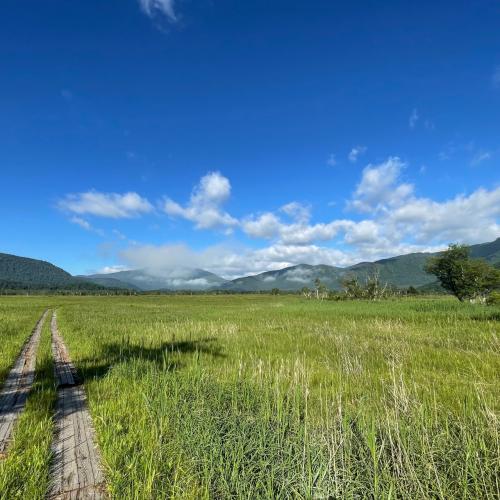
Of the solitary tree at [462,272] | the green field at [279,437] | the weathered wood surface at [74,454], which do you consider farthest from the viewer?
the solitary tree at [462,272]

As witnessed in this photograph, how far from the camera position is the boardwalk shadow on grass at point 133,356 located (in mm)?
9164

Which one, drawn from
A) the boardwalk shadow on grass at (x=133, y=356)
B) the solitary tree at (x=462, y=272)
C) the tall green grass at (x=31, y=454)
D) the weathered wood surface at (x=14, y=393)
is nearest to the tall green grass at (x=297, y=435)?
the boardwalk shadow on grass at (x=133, y=356)

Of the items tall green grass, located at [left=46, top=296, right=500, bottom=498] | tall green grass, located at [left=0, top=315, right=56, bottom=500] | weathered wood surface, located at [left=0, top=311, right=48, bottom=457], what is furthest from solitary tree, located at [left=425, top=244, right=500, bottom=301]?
tall green grass, located at [left=0, top=315, right=56, bottom=500]

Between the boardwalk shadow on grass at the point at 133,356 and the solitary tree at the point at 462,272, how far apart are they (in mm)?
77716

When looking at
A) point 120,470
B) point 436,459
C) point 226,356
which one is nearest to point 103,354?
point 226,356

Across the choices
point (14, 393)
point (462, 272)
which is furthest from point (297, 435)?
point (462, 272)

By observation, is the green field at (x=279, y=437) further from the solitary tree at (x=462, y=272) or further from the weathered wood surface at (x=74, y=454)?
the solitary tree at (x=462, y=272)

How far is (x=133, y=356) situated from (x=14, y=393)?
3.73m

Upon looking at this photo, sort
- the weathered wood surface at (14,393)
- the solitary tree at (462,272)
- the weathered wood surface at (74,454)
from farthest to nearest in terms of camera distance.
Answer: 1. the solitary tree at (462,272)
2. the weathered wood surface at (14,393)
3. the weathered wood surface at (74,454)

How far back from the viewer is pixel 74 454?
4570 mm

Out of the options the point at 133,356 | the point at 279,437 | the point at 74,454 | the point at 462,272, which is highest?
the point at 462,272

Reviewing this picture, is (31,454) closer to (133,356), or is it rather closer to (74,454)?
(74,454)

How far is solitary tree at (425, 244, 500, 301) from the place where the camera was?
73188mm

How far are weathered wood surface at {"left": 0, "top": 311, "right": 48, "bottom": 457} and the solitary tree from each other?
83.9 m
